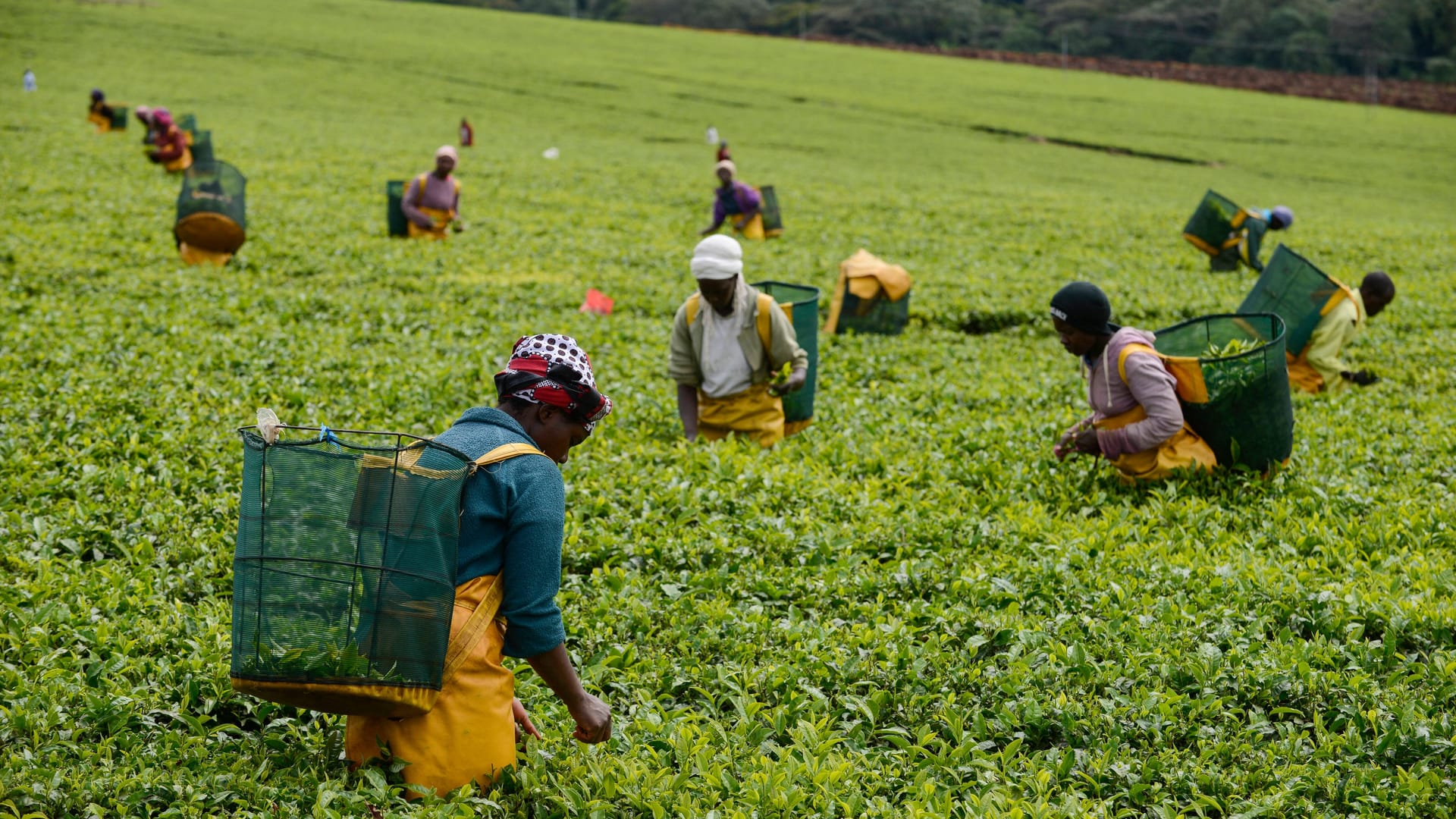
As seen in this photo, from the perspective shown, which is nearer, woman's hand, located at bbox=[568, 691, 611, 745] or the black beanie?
woman's hand, located at bbox=[568, 691, 611, 745]

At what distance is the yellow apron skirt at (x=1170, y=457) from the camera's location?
689 cm

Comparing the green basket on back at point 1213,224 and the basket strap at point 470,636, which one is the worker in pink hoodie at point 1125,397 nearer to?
the basket strap at point 470,636

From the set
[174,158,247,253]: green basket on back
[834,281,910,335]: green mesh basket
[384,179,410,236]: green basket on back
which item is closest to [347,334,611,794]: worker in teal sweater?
[834,281,910,335]: green mesh basket

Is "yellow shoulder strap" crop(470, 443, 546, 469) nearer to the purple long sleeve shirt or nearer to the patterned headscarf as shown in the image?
the patterned headscarf

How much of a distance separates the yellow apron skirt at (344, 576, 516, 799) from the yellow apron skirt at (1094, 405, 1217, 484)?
464 cm

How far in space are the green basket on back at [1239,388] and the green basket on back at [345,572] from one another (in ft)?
16.5

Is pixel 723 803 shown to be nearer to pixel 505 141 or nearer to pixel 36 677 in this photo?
pixel 36 677

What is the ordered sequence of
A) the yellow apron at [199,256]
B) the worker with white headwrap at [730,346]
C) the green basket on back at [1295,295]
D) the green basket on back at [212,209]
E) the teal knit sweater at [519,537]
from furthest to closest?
1. the yellow apron at [199,256]
2. the green basket on back at [212,209]
3. the green basket on back at [1295,295]
4. the worker with white headwrap at [730,346]
5. the teal knit sweater at [519,537]

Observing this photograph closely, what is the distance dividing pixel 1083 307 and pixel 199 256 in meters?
11.6

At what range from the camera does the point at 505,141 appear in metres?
34.8

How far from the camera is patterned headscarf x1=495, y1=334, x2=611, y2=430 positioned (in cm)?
356

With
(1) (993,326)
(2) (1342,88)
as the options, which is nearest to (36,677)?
(1) (993,326)

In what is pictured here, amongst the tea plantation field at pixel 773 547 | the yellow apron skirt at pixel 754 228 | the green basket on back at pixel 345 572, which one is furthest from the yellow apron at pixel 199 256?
the green basket on back at pixel 345 572

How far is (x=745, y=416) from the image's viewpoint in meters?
7.82
